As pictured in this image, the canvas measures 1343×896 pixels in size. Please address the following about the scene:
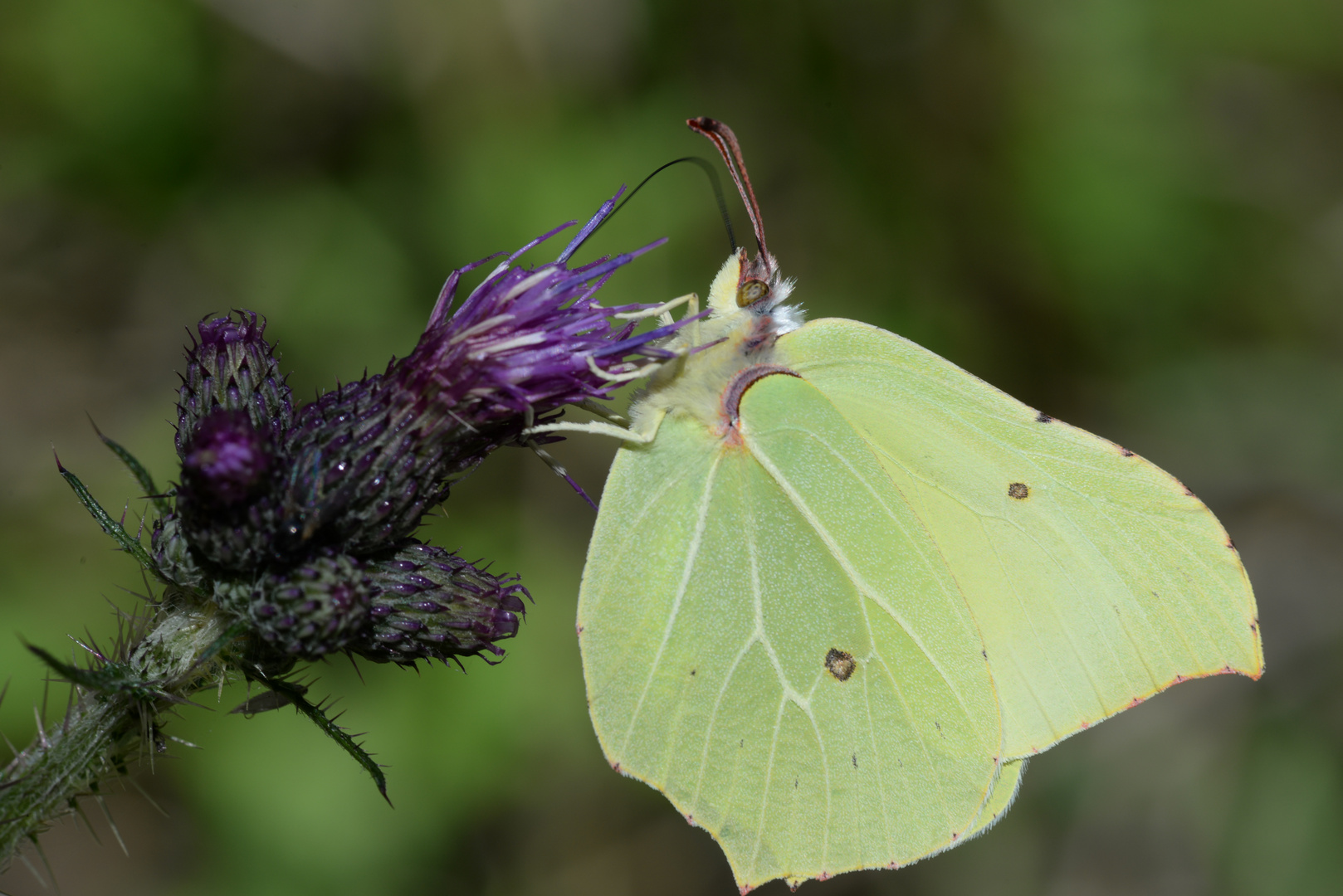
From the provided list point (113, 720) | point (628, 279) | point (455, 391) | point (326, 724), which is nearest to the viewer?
point (326, 724)

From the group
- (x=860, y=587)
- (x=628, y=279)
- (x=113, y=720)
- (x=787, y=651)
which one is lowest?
(x=113, y=720)

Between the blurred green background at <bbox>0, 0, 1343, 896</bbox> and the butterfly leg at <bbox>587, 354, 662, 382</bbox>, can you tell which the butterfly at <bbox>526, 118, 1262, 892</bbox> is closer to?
the butterfly leg at <bbox>587, 354, 662, 382</bbox>

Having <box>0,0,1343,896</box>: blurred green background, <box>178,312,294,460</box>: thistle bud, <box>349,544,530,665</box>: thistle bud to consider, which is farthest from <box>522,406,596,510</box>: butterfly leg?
<box>0,0,1343,896</box>: blurred green background

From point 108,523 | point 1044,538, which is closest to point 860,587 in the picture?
point 1044,538

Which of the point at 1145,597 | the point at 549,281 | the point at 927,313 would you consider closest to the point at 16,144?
the point at 549,281

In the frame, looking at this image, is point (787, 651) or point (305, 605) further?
point (787, 651)

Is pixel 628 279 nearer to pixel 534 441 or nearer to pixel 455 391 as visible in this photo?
pixel 534 441

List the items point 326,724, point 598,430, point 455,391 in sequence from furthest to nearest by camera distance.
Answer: point 455,391
point 598,430
point 326,724
